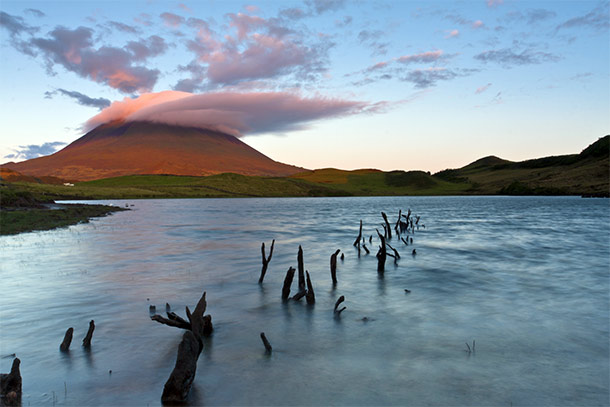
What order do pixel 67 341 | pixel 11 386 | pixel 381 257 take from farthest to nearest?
pixel 381 257, pixel 67 341, pixel 11 386

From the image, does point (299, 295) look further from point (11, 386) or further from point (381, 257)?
point (11, 386)

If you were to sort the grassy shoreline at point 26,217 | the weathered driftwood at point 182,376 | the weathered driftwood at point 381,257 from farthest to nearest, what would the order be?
the grassy shoreline at point 26,217 → the weathered driftwood at point 381,257 → the weathered driftwood at point 182,376

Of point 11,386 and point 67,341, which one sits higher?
point 11,386

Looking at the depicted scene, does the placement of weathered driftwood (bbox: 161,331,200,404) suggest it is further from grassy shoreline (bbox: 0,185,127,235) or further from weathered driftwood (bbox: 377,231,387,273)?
grassy shoreline (bbox: 0,185,127,235)

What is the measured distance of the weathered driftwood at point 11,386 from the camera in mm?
8609

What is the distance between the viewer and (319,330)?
14.4 meters

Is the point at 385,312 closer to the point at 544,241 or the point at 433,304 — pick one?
the point at 433,304

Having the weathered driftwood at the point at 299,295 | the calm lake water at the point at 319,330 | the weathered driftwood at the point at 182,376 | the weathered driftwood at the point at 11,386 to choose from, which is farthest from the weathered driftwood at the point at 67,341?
the weathered driftwood at the point at 299,295

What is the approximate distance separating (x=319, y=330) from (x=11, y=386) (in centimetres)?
880

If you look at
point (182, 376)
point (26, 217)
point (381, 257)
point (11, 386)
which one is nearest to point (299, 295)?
point (381, 257)

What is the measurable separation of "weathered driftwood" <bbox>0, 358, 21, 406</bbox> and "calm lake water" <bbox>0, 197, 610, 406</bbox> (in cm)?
39

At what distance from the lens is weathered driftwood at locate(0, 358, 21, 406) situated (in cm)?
861

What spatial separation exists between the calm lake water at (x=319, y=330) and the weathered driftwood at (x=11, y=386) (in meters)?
0.39

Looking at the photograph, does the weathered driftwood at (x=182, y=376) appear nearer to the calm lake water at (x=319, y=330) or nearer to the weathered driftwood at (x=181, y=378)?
the weathered driftwood at (x=181, y=378)
